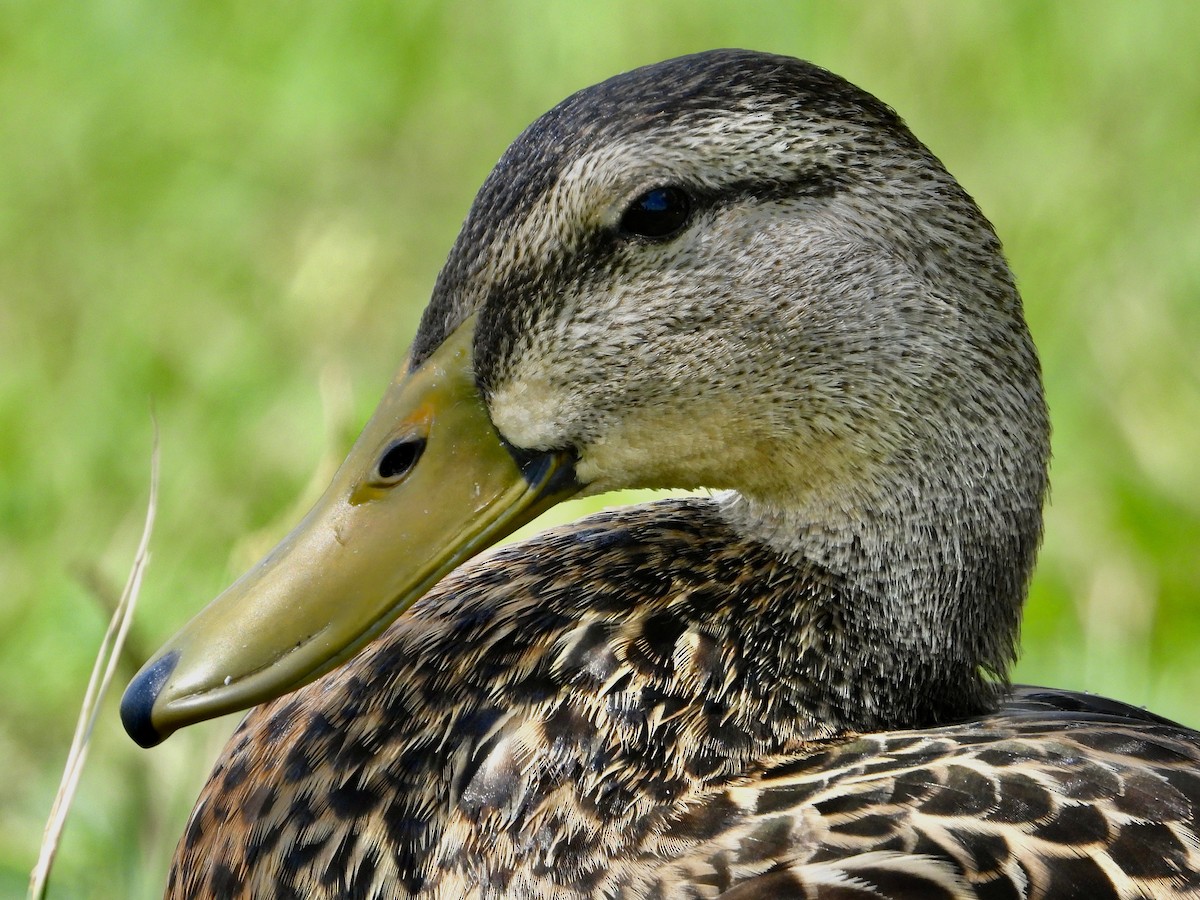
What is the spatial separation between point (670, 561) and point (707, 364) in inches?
8.7

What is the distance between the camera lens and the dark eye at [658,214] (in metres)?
1.73

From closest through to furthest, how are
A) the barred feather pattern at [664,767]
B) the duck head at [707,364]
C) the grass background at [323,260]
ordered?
the barred feather pattern at [664,767] < the duck head at [707,364] < the grass background at [323,260]

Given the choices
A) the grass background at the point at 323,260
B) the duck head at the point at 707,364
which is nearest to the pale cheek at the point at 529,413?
the duck head at the point at 707,364

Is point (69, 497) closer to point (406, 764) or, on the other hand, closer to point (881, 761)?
point (406, 764)

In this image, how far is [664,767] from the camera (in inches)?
67.1

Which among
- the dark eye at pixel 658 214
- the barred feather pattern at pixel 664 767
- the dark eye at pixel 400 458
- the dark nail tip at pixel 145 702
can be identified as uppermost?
the dark eye at pixel 658 214

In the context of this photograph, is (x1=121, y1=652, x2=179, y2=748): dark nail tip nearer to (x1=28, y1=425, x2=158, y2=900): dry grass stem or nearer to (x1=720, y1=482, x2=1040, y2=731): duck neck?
(x1=28, y1=425, x2=158, y2=900): dry grass stem

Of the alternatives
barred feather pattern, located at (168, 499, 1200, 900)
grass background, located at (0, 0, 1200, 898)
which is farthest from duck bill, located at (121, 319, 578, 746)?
grass background, located at (0, 0, 1200, 898)

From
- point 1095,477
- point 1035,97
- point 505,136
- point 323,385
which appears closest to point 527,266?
point 323,385

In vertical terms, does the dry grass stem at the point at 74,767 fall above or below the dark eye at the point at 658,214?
below

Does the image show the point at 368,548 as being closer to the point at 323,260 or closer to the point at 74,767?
the point at 74,767

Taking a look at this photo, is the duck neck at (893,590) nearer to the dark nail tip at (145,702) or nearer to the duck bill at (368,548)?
the duck bill at (368,548)

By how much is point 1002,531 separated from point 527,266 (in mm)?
567

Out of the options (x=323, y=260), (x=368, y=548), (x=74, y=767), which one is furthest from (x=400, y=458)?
(x=323, y=260)
